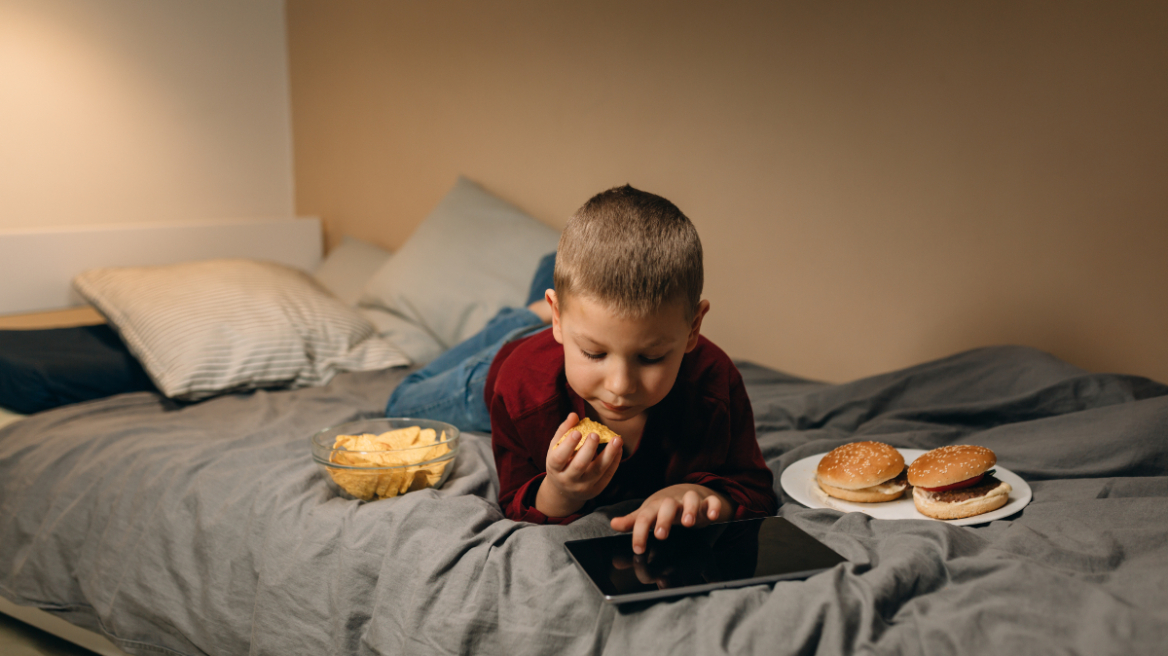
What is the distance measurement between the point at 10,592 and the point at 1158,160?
2353mm

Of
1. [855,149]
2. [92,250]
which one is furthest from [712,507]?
[92,250]

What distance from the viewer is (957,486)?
1.16 meters

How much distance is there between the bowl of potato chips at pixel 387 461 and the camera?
124 centimetres

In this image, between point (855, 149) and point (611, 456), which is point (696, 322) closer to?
point (611, 456)

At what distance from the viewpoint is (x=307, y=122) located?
121 inches

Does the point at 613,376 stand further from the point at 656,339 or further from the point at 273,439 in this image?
the point at 273,439

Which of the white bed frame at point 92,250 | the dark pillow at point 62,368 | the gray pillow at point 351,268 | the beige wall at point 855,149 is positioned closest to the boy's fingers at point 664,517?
the beige wall at point 855,149

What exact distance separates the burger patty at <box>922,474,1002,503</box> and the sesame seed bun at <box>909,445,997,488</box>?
0.03m

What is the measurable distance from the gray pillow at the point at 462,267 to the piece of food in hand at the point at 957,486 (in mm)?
1258

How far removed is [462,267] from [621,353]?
4.68 feet

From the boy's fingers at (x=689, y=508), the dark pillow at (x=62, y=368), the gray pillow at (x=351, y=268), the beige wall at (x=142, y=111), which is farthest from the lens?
the gray pillow at (x=351, y=268)

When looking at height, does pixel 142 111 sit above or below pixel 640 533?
above

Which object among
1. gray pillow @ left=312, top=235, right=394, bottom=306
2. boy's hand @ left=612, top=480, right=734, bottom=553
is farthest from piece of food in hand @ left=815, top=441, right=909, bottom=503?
gray pillow @ left=312, top=235, right=394, bottom=306

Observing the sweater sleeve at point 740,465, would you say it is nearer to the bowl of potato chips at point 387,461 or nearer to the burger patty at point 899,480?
the burger patty at point 899,480
